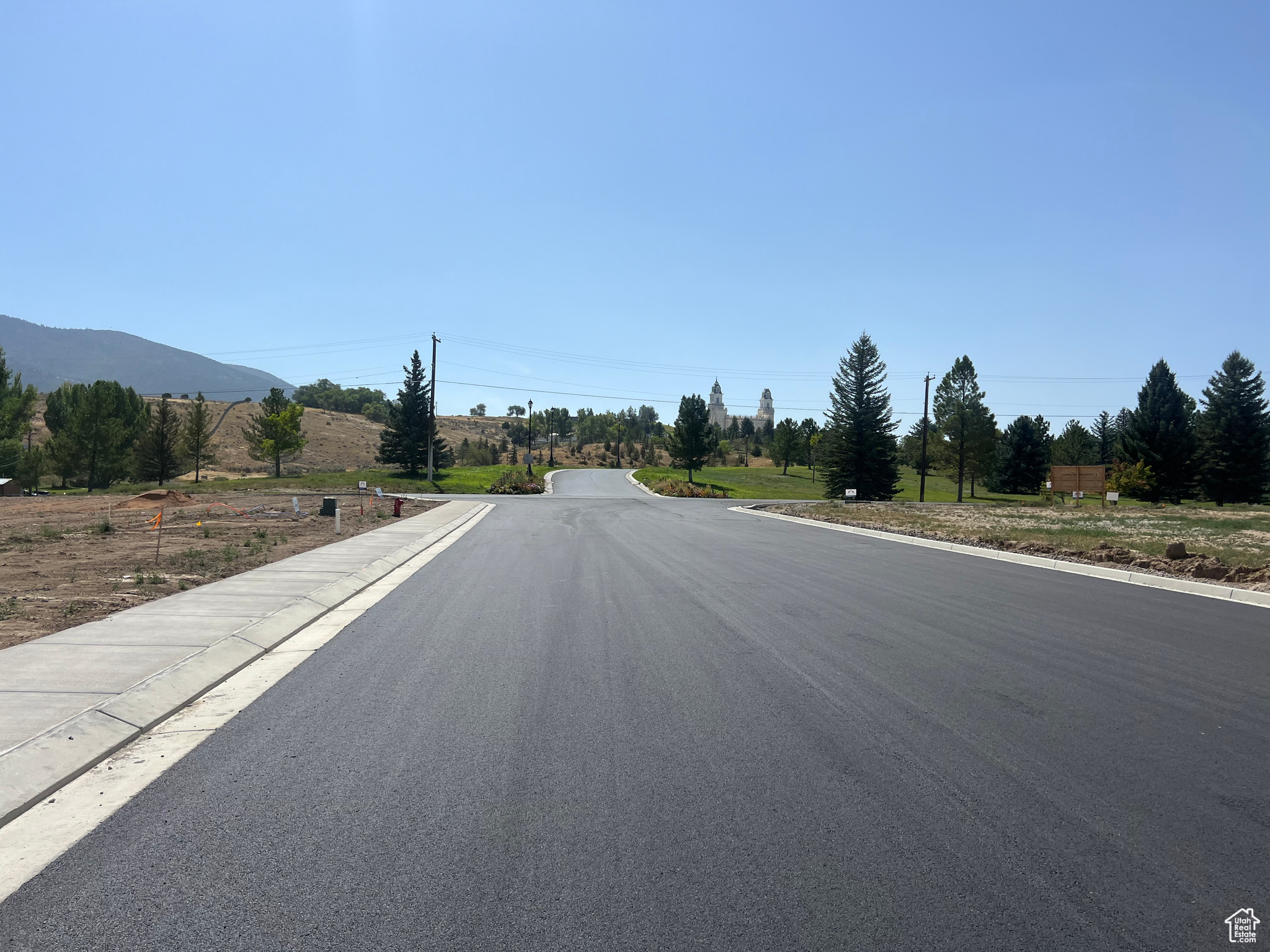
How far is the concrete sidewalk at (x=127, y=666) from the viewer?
452 cm

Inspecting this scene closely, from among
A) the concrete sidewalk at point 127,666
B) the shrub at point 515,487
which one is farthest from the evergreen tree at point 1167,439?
the concrete sidewalk at point 127,666

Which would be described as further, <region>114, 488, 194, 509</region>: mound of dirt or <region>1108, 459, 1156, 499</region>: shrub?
<region>1108, 459, 1156, 499</region>: shrub

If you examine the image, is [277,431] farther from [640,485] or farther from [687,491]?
[687,491]

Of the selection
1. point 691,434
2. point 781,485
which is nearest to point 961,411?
point 781,485

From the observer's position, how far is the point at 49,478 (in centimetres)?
6912

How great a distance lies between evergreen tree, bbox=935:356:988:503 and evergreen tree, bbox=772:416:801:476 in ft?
67.4

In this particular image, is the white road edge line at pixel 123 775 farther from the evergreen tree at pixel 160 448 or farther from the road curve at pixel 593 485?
the evergreen tree at pixel 160 448

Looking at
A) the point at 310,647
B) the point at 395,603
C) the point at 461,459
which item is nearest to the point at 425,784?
the point at 310,647

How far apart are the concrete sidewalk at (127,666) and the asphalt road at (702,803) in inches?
25.4

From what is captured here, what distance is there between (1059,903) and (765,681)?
3301 mm

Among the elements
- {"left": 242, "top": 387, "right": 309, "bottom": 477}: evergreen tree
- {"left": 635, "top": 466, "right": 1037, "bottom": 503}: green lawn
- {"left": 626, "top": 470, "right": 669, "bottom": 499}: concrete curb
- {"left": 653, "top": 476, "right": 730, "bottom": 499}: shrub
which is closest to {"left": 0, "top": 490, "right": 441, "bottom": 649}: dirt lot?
{"left": 626, "top": 470, "right": 669, "bottom": 499}: concrete curb

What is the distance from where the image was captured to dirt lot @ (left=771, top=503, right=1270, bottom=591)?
14.1 meters

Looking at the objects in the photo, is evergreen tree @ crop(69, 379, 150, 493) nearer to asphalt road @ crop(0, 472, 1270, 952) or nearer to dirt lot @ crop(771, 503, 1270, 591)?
dirt lot @ crop(771, 503, 1270, 591)

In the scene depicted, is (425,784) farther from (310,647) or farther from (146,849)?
(310,647)
